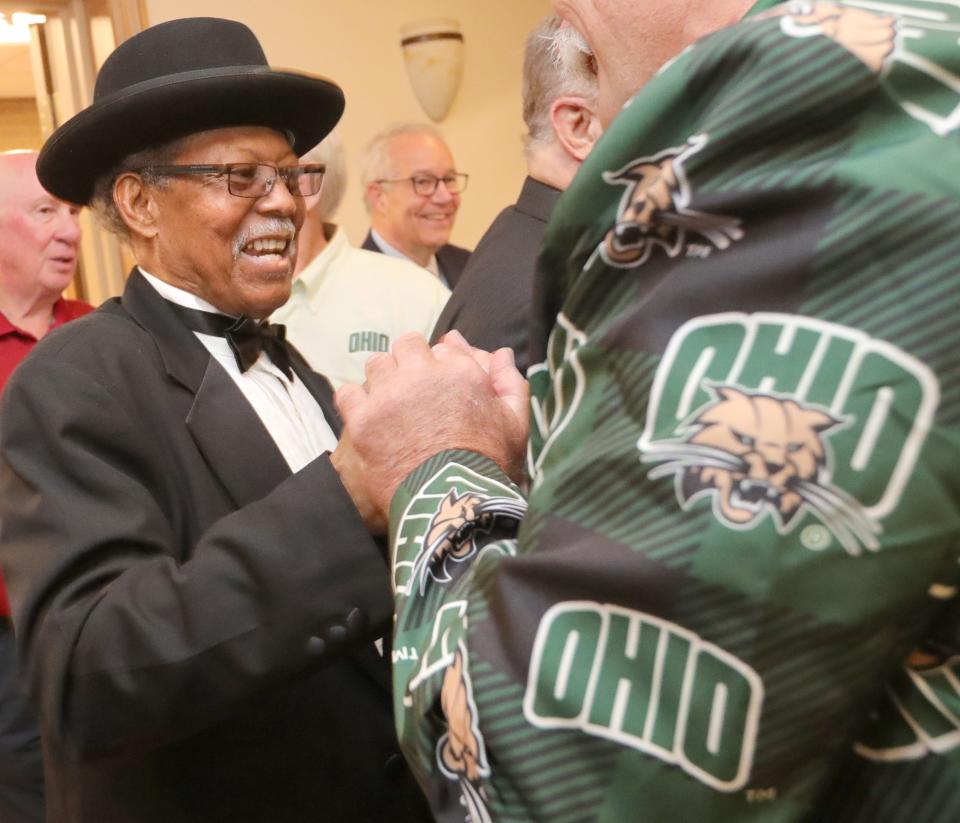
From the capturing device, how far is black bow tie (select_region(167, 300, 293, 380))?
1556 mm

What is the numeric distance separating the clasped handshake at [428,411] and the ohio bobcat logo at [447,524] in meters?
0.09

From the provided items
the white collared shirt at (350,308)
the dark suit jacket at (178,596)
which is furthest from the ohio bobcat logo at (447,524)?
the white collared shirt at (350,308)

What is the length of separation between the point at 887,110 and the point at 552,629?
0.34 metres

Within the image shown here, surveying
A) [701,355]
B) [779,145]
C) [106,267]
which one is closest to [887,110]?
[779,145]

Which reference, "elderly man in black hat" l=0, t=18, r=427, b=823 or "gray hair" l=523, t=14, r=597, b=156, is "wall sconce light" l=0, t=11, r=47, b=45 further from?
"elderly man in black hat" l=0, t=18, r=427, b=823

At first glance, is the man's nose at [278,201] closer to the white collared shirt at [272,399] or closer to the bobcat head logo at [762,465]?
the white collared shirt at [272,399]

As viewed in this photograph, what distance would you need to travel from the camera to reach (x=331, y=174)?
11.7 ft

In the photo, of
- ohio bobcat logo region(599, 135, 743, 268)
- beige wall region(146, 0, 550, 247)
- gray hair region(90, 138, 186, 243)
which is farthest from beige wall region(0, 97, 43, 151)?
ohio bobcat logo region(599, 135, 743, 268)

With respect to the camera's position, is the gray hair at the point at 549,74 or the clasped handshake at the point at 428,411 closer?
the clasped handshake at the point at 428,411

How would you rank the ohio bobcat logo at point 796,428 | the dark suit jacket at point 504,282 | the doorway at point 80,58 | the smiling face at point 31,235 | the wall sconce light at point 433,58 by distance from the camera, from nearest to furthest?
the ohio bobcat logo at point 796,428, the dark suit jacket at point 504,282, the smiling face at point 31,235, the doorway at point 80,58, the wall sconce light at point 433,58

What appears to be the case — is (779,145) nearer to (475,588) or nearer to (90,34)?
(475,588)

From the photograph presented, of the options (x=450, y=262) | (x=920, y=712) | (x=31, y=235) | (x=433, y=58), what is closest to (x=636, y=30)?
(x=920, y=712)

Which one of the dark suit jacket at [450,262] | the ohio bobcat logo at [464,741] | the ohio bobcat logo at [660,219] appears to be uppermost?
the ohio bobcat logo at [660,219]

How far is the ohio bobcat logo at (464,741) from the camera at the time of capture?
0.69 m
